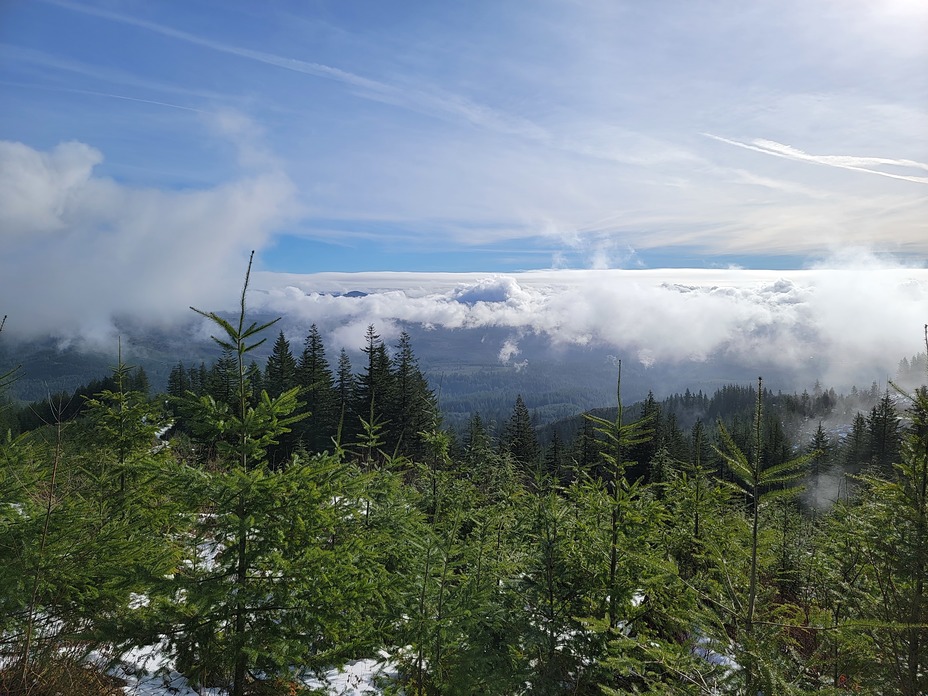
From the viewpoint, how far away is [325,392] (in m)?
45.1

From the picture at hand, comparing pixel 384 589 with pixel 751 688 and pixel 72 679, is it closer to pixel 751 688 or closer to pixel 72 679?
pixel 751 688

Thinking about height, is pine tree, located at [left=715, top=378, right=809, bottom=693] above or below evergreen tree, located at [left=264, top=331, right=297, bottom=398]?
above

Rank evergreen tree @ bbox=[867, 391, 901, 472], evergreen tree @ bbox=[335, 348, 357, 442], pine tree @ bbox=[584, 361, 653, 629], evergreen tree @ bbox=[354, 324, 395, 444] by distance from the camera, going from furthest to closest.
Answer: evergreen tree @ bbox=[867, 391, 901, 472] → evergreen tree @ bbox=[335, 348, 357, 442] → evergreen tree @ bbox=[354, 324, 395, 444] → pine tree @ bbox=[584, 361, 653, 629]

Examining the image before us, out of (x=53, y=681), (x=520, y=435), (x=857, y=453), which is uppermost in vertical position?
(x=53, y=681)

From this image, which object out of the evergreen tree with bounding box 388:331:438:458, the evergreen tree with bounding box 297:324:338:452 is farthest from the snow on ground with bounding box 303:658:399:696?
the evergreen tree with bounding box 297:324:338:452

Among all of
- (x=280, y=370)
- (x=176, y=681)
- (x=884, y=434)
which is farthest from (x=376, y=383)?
(x=884, y=434)

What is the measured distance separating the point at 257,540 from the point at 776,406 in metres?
211

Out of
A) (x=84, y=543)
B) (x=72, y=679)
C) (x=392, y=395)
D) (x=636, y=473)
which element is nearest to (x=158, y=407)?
(x=84, y=543)

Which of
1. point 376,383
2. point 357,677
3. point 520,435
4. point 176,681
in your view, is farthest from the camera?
point 520,435

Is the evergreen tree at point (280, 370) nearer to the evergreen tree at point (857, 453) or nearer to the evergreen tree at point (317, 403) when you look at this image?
the evergreen tree at point (317, 403)

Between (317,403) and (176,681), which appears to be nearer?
(176,681)

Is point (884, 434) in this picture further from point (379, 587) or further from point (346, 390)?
point (379, 587)

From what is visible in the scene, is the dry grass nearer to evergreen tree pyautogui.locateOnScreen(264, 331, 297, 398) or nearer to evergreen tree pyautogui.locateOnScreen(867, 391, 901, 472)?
evergreen tree pyautogui.locateOnScreen(264, 331, 297, 398)

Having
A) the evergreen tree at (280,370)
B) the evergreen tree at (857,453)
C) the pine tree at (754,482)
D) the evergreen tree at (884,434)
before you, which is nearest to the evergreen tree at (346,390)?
the evergreen tree at (280,370)
